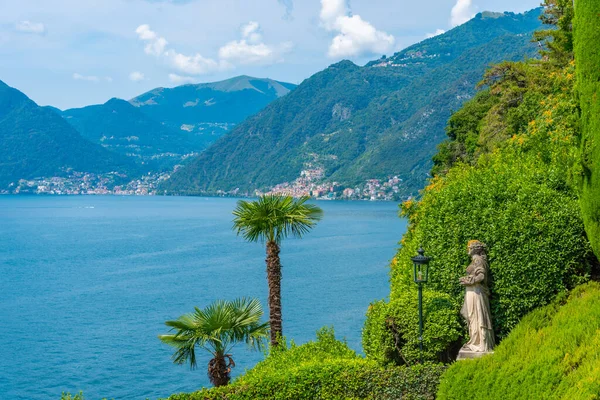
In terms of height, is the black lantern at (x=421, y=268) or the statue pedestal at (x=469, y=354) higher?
the black lantern at (x=421, y=268)

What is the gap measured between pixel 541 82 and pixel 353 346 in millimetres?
17336

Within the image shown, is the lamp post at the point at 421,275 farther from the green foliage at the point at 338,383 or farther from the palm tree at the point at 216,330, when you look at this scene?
the palm tree at the point at 216,330

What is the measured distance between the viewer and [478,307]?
11.1m

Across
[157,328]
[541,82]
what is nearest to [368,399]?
[541,82]

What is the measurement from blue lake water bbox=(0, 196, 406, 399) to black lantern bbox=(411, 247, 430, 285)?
2108 cm

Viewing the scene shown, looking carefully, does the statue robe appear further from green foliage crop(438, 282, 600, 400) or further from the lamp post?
the lamp post

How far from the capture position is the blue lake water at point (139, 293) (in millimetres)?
33406

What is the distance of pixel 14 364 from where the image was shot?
1389 inches

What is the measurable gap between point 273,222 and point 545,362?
33.7ft

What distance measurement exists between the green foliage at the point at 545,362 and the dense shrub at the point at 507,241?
45 centimetres

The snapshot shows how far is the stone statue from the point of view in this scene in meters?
11.0

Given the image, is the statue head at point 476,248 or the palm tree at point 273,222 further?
the palm tree at point 273,222

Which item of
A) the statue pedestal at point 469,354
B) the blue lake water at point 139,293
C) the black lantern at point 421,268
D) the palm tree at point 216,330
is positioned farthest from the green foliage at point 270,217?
the blue lake water at point 139,293

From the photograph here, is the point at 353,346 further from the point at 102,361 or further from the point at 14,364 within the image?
the point at 14,364
